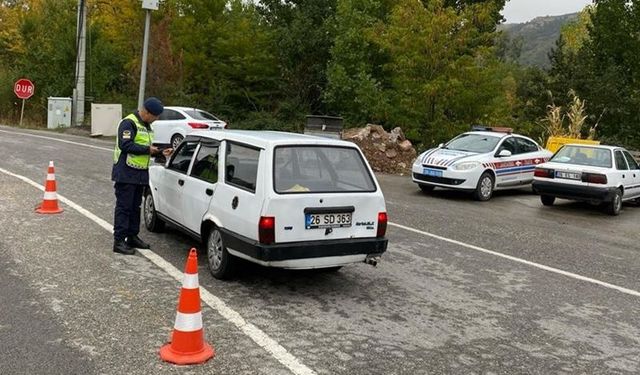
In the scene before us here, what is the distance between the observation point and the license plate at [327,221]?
5805 millimetres

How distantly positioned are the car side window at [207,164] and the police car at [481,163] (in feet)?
25.5

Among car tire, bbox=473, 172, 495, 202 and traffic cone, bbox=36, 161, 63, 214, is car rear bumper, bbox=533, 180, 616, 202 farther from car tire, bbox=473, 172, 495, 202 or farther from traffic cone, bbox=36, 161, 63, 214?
traffic cone, bbox=36, 161, 63, 214

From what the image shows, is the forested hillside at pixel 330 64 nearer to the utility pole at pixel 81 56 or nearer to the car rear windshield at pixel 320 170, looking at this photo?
the utility pole at pixel 81 56

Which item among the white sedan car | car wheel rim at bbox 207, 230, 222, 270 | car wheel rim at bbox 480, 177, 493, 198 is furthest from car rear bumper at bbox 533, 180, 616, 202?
car wheel rim at bbox 207, 230, 222, 270

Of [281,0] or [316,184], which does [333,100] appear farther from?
[316,184]

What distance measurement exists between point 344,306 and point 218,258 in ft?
4.60

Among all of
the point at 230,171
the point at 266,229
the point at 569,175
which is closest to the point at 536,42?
the point at 569,175

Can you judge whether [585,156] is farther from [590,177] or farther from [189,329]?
[189,329]

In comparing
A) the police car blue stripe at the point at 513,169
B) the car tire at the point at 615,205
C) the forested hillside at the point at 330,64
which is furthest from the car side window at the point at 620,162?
the forested hillside at the point at 330,64

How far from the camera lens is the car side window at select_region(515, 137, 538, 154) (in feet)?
50.4

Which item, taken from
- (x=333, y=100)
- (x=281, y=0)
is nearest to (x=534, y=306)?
(x=333, y=100)

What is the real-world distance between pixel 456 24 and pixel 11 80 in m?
27.6

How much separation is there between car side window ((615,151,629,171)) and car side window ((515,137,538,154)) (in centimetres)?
230

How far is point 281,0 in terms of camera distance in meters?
32.9
